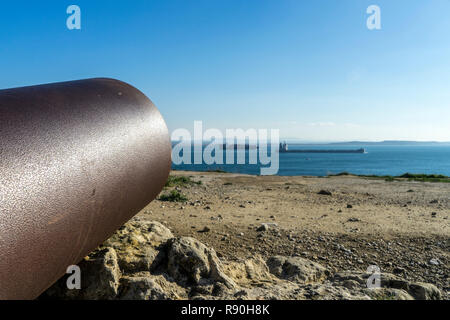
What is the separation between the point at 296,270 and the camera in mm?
4078

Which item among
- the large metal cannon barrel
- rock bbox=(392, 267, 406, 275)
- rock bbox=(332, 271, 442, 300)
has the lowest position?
rock bbox=(392, 267, 406, 275)

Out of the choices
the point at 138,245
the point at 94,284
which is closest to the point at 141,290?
the point at 94,284

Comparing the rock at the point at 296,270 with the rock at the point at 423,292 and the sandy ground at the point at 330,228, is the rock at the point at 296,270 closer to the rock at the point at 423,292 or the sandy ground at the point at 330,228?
the sandy ground at the point at 330,228

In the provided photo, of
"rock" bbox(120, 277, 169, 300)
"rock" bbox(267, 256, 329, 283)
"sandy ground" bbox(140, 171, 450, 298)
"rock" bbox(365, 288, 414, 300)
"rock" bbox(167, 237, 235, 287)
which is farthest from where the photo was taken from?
"sandy ground" bbox(140, 171, 450, 298)

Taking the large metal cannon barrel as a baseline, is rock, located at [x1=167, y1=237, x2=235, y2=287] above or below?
below

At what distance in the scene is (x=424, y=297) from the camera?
349cm

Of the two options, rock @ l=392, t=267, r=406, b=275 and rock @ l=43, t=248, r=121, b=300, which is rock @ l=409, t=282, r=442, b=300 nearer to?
rock @ l=392, t=267, r=406, b=275

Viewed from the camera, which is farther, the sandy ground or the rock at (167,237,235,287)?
the sandy ground

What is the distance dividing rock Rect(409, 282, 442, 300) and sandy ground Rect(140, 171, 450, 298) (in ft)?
2.37

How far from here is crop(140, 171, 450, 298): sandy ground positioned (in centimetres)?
515

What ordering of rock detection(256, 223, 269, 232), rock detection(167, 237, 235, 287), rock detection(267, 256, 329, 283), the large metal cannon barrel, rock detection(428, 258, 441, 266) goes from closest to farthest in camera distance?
the large metal cannon barrel
rock detection(167, 237, 235, 287)
rock detection(267, 256, 329, 283)
rock detection(428, 258, 441, 266)
rock detection(256, 223, 269, 232)

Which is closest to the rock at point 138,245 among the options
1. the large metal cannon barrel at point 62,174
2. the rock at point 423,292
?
the large metal cannon barrel at point 62,174

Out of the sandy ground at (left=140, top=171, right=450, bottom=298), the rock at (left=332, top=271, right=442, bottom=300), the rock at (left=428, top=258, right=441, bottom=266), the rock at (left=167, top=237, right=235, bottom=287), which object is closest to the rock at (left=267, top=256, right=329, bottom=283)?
the rock at (left=332, top=271, right=442, bottom=300)

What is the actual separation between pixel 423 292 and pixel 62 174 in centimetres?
391
